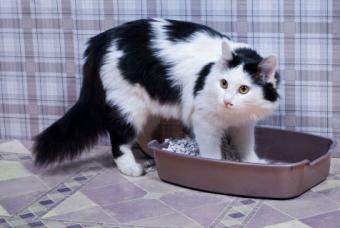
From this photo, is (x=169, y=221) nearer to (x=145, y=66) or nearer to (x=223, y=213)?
(x=223, y=213)

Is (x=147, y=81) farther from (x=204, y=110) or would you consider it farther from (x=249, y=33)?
(x=249, y=33)

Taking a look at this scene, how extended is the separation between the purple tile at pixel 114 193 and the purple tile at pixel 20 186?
199mm

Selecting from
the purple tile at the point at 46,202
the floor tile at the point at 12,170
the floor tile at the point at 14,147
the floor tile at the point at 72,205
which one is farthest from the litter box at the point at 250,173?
the floor tile at the point at 14,147

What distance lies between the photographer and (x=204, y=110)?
2338mm

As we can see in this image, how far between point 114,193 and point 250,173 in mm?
535

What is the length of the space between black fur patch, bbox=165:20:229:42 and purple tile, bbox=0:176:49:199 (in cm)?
79

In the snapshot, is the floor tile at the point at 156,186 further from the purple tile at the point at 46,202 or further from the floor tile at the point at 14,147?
the floor tile at the point at 14,147

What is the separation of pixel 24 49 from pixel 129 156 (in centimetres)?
84

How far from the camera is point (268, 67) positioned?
2207 mm

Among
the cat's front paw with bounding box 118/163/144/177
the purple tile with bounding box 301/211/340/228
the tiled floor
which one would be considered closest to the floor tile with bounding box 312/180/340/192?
the tiled floor

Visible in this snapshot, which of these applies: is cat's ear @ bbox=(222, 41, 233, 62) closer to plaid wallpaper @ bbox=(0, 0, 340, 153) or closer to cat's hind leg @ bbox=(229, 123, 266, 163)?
cat's hind leg @ bbox=(229, 123, 266, 163)

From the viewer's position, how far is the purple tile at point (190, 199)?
2.25 metres

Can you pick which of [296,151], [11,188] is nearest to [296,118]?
[296,151]

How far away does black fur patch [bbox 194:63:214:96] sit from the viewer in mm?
2357
